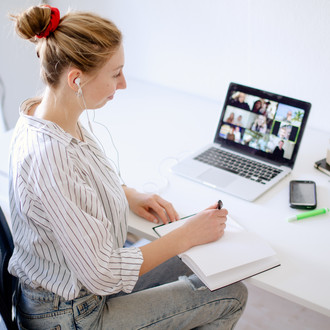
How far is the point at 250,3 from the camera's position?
1.59 metres

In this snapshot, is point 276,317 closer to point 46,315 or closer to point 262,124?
point 262,124

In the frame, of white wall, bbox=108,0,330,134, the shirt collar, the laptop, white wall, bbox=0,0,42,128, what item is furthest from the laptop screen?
white wall, bbox=0,0,42,128

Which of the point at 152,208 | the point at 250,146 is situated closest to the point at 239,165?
the point at 250,146

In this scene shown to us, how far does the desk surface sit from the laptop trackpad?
3 cm

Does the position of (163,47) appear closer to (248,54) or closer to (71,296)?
(248,54)

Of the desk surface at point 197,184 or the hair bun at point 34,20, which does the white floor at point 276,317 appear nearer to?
the desk surface at point 197,184

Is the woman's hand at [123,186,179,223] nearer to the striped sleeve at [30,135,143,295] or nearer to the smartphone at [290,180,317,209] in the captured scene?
the striped sleeve at [30,135,143,295]

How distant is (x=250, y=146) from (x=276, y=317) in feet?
2.27

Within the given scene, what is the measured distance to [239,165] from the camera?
1370 millimetres

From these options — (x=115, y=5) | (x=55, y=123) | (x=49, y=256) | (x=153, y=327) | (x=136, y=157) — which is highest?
(x=115, y=5)

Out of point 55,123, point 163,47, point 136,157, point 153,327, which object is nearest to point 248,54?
point 163,47

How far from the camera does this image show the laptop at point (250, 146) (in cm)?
130

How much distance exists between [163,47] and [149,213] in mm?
981

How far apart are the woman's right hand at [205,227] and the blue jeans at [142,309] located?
13 cm
